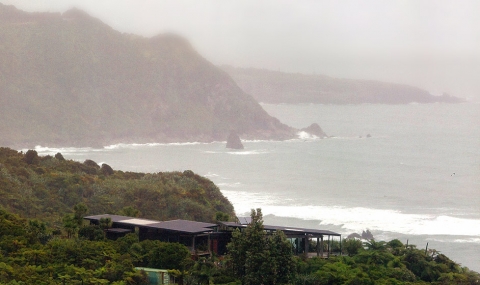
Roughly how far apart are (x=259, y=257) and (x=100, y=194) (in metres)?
25.5

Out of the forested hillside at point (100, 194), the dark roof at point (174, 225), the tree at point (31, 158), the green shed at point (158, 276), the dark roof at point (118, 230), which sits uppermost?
the tree at point (31, 158)

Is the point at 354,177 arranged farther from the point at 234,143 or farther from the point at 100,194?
the point at 100,194

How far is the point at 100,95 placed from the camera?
→ 181875mm

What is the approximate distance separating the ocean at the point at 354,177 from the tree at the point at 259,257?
24.6 meters

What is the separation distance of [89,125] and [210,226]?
133 meters

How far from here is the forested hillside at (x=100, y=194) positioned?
46281 millimetres

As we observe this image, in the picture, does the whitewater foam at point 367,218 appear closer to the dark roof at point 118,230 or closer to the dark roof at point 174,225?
the dark roof at point 174,225

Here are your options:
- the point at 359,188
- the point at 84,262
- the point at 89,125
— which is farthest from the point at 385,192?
the point at 89,125

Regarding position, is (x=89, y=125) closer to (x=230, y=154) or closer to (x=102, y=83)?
(x=102, y=83)

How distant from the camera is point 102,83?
609ft

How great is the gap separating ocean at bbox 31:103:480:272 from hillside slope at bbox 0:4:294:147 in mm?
7353

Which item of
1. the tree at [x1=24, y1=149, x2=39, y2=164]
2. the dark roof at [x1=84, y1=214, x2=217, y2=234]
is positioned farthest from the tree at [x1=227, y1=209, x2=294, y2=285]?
the tree at [x1=24, y1=149, x2=39, y2=164]

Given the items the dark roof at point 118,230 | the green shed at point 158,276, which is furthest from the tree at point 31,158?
the green shed at point 158,276

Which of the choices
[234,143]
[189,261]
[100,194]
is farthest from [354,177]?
[189,261]
